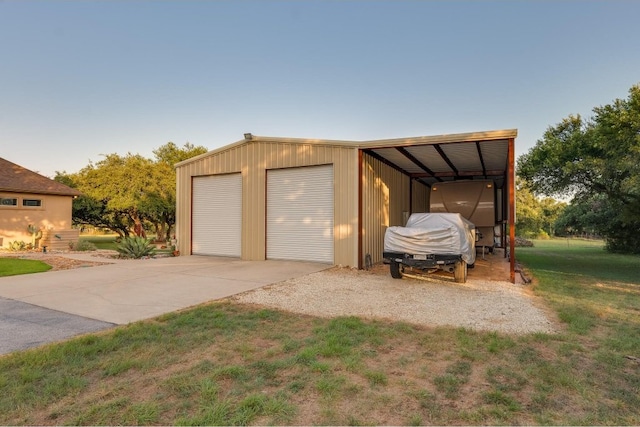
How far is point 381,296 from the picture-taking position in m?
6.81

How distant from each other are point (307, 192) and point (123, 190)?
17.5 m

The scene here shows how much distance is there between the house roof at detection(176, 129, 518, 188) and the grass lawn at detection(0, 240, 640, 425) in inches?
209

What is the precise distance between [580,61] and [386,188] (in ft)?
24.8

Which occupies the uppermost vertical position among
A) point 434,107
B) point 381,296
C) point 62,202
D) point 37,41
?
point 37,41

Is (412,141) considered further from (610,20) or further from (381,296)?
(610,20)

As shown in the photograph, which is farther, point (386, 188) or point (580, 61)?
point (386, 188)

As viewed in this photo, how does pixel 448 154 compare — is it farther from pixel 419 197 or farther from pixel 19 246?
pixel 19 246

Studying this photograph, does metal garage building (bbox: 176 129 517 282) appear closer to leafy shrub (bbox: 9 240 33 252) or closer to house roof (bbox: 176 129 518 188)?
house roof (bbox: 176 129 518 188)

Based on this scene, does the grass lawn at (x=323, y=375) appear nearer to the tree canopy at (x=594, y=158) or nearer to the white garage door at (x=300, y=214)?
the white garage door at (x=300, y=214)

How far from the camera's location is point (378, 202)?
12.4 meters

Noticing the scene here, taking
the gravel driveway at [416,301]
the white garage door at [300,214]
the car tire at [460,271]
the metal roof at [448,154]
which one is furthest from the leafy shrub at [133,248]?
the car tire at [460,271]

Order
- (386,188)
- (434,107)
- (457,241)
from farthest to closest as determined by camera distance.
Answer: (434,107), (386,188), (457,241)

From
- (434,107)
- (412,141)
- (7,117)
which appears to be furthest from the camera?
(7,117)

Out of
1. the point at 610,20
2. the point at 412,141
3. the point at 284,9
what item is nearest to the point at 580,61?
the point at 610,20
